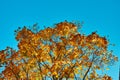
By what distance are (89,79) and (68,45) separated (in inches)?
207

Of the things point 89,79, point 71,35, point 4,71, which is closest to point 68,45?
point 71,35

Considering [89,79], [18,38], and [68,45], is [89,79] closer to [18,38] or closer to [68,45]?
[68,45]

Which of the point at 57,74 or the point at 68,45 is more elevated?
the point at 68,45

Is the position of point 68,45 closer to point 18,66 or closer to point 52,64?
point 52,64

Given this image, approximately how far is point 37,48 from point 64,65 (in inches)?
200

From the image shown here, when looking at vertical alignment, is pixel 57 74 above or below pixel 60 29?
below

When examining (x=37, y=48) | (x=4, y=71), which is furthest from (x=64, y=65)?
(x=4, y=71)

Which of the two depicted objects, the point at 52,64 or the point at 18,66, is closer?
the point at 52,64

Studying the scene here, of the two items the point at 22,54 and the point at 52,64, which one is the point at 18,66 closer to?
the point at 22,54

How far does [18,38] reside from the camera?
54.6 meters

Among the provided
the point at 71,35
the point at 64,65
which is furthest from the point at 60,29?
the point at 64,65

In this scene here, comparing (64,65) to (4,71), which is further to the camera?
(4,71)

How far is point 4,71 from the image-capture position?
2197 inches

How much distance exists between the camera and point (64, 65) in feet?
169
